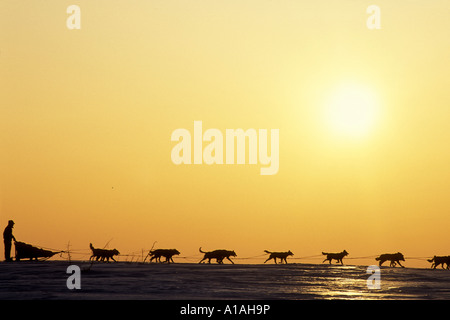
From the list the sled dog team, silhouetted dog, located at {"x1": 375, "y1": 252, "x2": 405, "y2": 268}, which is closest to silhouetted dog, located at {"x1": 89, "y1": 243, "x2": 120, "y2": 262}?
the sled dog team

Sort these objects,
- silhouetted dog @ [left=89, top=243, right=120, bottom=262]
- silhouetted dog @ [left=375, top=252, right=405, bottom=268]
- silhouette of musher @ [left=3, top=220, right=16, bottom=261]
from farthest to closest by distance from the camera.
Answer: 1. silhouetted dog @ [left=375, top=252, right=405, bottom=268]
2. silhouetted dog @ [left=89, top=243, right=120, bottom=262]
3. silhouette of musher @ [left=3, top=220, right=16, bottom=261]

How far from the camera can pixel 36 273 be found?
28594 mm

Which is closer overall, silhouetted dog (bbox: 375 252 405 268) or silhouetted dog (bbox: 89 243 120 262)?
silhouetted dog (bbox: 89 243 120 262)

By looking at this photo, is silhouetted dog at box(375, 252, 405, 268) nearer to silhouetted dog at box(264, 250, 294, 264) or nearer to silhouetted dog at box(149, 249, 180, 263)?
silhouetted dog at box(264, 250, 294, 264)

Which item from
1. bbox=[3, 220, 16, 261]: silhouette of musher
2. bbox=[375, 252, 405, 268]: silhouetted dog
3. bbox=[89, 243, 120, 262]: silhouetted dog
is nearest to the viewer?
bbox=[3, 220, 16, 261]: silhouette of musher

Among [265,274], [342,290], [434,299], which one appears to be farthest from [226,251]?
[434,299]

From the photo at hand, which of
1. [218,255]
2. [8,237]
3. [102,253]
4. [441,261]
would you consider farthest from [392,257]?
[8,237]

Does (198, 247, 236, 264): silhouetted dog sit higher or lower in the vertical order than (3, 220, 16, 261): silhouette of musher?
lower

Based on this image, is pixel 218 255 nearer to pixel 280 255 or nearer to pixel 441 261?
pixel 280 255
